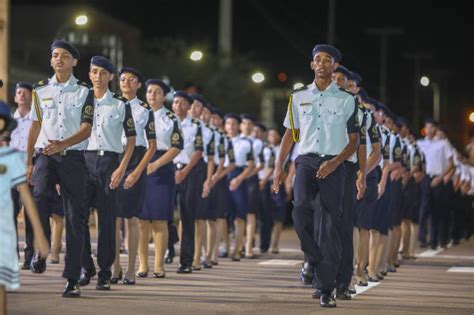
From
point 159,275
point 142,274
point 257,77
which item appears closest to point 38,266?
point 142,274

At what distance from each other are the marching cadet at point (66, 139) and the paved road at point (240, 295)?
0.59 m

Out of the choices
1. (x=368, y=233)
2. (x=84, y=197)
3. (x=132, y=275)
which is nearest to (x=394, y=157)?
(x=368, y=233)

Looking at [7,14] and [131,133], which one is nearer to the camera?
[131,133]

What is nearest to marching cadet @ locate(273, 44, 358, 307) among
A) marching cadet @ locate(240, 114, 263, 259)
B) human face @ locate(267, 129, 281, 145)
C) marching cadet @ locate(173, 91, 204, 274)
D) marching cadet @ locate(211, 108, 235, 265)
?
marching cadet @ locate(173, 91, 204, 274)

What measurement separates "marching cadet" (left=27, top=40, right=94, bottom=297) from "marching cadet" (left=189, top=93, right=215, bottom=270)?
473cm

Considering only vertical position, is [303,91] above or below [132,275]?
above

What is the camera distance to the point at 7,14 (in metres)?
17.7

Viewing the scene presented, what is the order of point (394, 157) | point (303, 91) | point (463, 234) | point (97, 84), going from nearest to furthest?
point (303, 91) → point (97, 84) → point (394, 157) → point (463, 234)

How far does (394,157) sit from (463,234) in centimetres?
1426

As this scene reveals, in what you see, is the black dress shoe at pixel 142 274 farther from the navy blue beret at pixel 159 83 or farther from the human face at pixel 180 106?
the human face at pixel 180 106

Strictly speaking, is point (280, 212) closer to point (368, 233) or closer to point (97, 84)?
point (368, 233)

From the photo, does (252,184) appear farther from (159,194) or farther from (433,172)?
(159,194)

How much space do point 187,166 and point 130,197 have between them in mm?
2902

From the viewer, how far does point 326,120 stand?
506 inches
